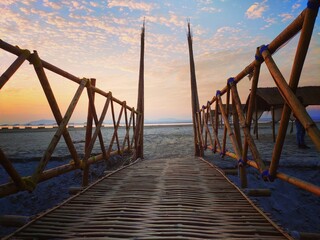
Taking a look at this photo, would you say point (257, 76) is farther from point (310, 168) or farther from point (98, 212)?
point (310, 168)

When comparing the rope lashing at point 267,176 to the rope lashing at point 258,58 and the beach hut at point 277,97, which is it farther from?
the beach hut at point 277,97

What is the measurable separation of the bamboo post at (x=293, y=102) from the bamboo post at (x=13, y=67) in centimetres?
274

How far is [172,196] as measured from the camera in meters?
3.06

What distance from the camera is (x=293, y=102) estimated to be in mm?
2002

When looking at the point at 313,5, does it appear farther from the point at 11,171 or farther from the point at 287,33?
the point at 11,171

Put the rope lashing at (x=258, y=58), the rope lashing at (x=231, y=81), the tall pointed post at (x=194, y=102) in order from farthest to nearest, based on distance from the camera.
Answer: the tall pointed post at (x=194, y=102), the rope lashing at (x=231, y=81), the rope lashing at (x=258, y=58)

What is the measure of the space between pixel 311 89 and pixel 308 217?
549 inches

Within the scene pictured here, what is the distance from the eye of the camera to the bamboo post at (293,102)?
1.79m

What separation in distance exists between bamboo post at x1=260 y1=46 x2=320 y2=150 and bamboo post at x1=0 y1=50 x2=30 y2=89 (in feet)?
8.98

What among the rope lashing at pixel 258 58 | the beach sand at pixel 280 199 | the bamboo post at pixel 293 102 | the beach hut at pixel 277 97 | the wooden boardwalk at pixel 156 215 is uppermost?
the beach hut at pixel 277 97

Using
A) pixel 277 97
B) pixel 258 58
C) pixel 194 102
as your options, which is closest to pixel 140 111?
pixel 194 102

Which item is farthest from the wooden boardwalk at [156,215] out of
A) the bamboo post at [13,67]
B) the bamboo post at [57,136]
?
the bamboo post at [13,67]

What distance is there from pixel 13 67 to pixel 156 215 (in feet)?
7.24

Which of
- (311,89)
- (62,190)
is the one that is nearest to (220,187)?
(62,190)
